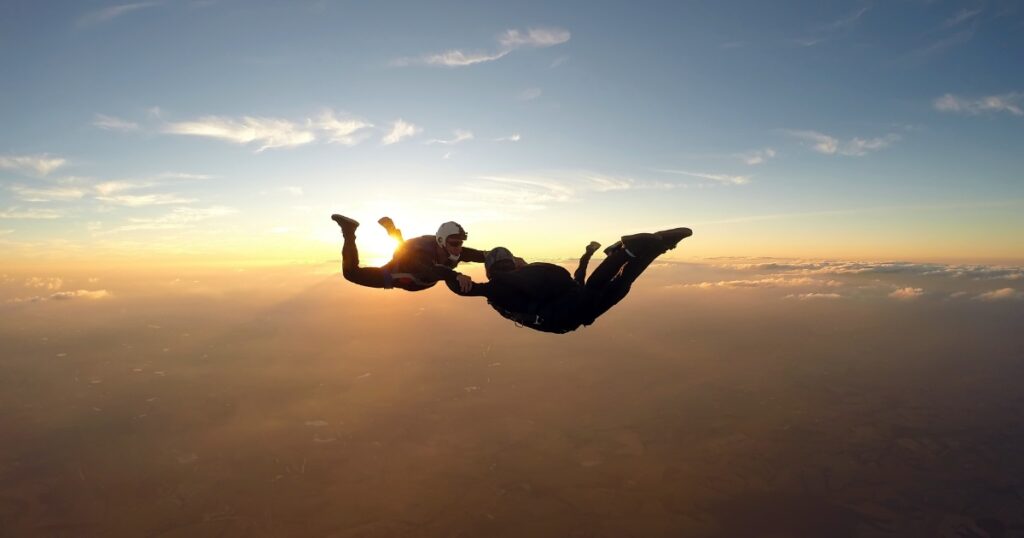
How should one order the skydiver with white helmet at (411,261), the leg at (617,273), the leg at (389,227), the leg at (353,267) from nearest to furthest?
1. the skydiver with white helmet at (411,261)
2. the leg at (353,267)
3. the leg at (389,227)
4. the leg at (617,273)

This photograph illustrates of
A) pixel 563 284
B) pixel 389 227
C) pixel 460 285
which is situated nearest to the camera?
pixel 460 285

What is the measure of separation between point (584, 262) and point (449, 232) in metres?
2.65

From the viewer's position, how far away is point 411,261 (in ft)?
20.1

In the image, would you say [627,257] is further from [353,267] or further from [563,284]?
[353,267]

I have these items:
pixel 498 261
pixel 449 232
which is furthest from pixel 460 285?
pixel 498 261

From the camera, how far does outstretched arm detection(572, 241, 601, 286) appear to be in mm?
7484

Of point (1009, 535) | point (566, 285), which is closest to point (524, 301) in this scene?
point (566, 285)

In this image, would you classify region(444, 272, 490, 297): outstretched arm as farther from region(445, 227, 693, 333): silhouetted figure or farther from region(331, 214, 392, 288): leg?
region(331, 214, 392, 288): leg

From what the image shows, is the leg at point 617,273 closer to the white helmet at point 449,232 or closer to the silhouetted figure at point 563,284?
the silhouetted figure at point 563,284

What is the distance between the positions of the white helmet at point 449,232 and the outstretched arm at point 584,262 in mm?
2286

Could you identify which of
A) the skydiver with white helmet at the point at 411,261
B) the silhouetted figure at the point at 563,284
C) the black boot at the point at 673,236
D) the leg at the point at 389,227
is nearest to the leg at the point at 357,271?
the skydiver with white helmet at the point at 411,261

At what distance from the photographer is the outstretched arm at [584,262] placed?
7484 mm

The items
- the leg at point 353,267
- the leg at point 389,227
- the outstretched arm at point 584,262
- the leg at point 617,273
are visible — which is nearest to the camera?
the leg at point 353,267

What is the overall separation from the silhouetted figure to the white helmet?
0.90 m
